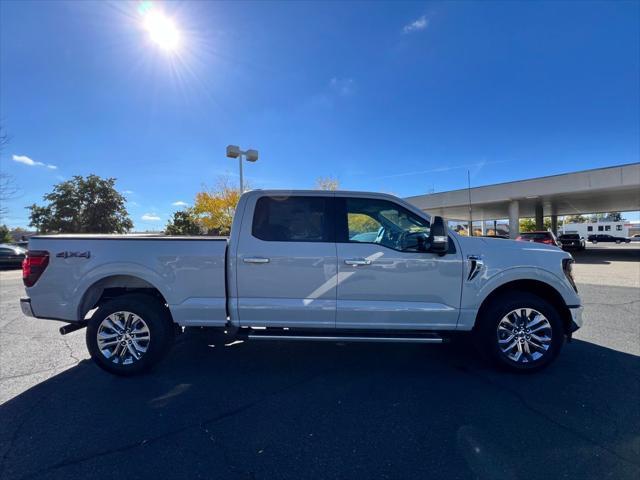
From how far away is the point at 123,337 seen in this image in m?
3.48

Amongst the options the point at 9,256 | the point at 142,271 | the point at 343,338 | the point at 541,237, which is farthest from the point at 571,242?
the point at 9,256

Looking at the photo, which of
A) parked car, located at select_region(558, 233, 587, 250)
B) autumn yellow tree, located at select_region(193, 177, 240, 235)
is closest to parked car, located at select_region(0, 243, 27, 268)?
autumn yellow tree, located at select_region(193, 177, 240, 235)

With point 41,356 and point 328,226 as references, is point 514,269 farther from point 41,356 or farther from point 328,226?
point 41,356

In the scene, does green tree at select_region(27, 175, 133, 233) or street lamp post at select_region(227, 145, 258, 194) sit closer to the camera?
street lamp post at select_region(227, 145, 258, 194)

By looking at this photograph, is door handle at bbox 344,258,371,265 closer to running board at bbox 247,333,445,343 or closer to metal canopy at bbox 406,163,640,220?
running board at bbox 247,333,445,343

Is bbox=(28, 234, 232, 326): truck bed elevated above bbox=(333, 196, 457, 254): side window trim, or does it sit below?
below

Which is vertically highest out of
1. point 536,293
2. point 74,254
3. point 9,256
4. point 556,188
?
point 556,188

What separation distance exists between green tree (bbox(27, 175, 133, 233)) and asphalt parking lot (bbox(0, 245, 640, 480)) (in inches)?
1676

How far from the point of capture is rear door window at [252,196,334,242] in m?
3.52

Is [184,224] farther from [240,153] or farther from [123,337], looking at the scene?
[123,337]

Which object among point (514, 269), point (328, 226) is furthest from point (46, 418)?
point (514, 269)

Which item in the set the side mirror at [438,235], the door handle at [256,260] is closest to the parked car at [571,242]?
the side mirror at [438,235]

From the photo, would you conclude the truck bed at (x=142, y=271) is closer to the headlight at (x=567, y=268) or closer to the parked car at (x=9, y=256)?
the headlight at (x=567, y=268)

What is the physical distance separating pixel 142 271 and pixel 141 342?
81 centimetres
